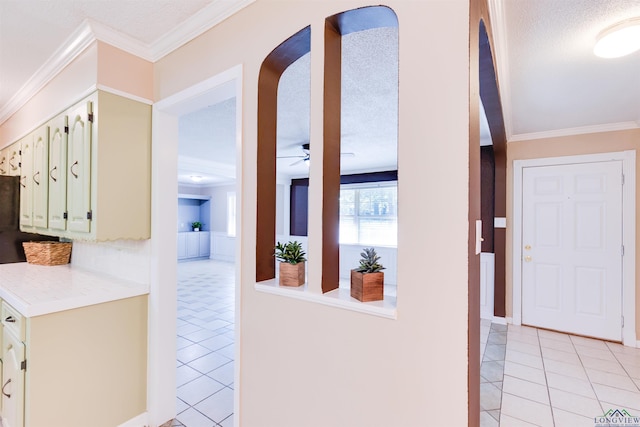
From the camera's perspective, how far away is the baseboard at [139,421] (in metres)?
1.87

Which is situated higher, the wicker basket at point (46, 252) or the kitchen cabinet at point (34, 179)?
the kitchen cabinet at point (34, 179)

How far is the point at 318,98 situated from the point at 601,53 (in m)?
1.90

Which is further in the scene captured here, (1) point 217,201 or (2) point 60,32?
(1) point 217,201

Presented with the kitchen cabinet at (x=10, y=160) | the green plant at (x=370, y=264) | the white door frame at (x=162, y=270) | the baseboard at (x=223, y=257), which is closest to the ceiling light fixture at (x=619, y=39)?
the green plant at (x=370, y=264)

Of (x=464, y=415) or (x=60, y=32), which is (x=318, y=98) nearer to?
(x=464, y=415)

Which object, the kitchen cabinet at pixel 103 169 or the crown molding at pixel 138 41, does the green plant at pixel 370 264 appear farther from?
the kitchen cabinet at pixel 103 169

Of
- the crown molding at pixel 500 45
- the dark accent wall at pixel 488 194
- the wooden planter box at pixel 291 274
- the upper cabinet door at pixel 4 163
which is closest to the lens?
the wooden planter box at pixel 291 274

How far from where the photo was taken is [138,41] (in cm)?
188

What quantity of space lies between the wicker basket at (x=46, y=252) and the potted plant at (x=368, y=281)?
3039 millimetres

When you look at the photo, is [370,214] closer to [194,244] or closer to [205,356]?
[205,356]

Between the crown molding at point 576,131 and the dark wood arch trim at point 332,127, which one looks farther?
the crown molding at point 576,131

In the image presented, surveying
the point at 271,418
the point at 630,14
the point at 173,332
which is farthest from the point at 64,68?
the point at 630,14

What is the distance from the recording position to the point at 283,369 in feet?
4.56

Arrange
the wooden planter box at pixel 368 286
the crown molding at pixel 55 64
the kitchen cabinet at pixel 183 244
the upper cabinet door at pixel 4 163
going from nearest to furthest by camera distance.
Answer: the wooden planter box at pixel 368 286 → the crown molding at pixel 55 64 → the upper cabinet door at pixel 4 163 → the kitchen cabinet at pixel 183 244
